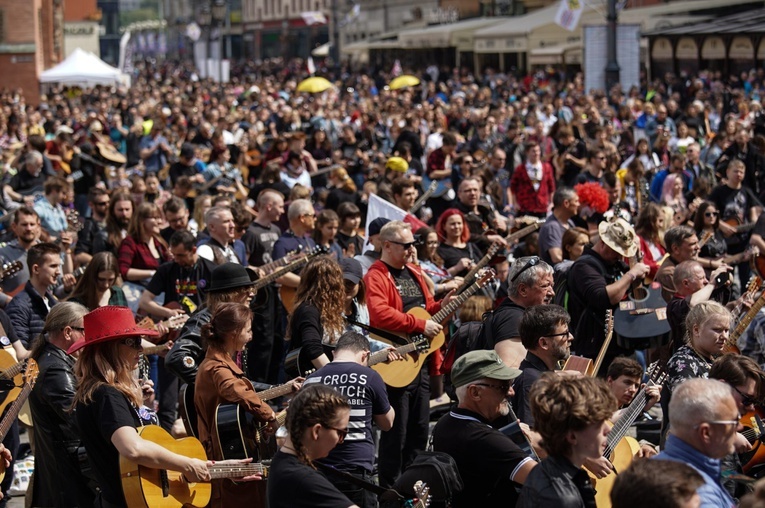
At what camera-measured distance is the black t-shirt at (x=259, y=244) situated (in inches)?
413

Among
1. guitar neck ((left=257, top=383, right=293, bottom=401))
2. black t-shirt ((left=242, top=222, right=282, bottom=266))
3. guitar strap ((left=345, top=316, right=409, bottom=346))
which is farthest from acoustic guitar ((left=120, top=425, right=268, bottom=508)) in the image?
black t-shirt ((left=242, top=222, right=282, bottom=266))

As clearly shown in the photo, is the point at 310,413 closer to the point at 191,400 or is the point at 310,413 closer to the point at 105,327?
the point at 105,327

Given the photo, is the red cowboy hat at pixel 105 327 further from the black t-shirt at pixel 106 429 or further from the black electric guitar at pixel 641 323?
the black electric guitar at pixel 641 323

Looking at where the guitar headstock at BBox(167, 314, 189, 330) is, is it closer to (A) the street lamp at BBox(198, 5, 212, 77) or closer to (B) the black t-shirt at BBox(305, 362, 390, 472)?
(B) the black t-shirt at BBox(305, 362, 390, 472)

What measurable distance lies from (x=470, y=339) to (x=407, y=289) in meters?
1.01

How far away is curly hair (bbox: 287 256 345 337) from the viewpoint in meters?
7.37

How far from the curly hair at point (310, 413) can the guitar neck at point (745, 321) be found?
9.87ft

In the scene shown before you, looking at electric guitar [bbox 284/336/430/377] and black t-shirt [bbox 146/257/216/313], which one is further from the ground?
black t-shirt [bbox 146/257/216/313]

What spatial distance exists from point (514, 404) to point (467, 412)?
35.6 inches

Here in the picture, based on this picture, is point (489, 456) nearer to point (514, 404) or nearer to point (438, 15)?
point (514, 404)

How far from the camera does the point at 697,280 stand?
25.4 ft

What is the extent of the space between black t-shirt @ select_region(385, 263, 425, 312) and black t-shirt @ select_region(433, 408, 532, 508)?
3206mm

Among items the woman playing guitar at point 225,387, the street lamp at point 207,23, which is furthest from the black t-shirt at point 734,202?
the street lamp at point 207,23

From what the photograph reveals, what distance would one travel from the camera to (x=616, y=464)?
5.82 meters
